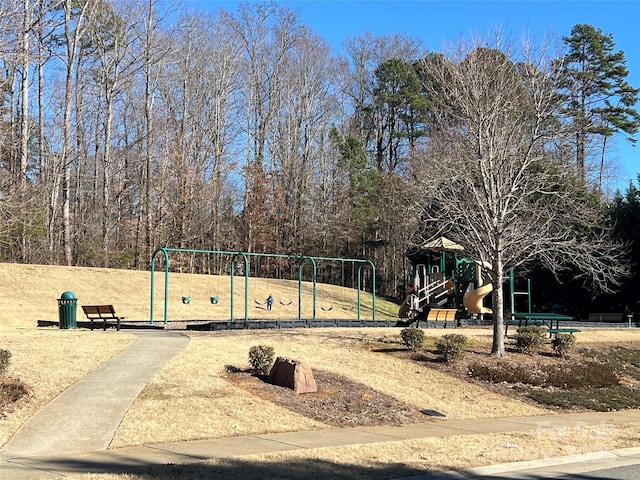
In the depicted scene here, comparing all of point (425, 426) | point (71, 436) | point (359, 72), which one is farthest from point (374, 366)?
point (359, 72)

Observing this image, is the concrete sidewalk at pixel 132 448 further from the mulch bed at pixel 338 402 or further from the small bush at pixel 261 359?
the small bush at pixel 261 359

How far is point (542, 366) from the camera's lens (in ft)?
64.4

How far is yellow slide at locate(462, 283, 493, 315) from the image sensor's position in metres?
30.0

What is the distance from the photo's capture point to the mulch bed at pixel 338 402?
12.9 meters

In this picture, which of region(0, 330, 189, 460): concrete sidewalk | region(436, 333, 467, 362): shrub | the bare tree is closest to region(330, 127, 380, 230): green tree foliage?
the bare tree

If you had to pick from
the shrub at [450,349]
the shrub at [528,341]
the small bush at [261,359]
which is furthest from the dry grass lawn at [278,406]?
the shrub at [528,341]

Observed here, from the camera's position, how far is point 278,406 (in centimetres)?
1295

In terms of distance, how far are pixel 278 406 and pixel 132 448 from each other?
145 inches

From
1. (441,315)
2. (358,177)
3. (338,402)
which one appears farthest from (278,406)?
(358,177)

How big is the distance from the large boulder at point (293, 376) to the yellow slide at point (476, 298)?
16.9 m

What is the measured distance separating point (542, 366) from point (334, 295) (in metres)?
24.3

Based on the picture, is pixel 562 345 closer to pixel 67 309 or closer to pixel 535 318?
pixel 535 318

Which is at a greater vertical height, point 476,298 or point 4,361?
point 476,298

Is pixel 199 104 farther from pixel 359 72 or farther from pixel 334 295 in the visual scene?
pixel 334 295
